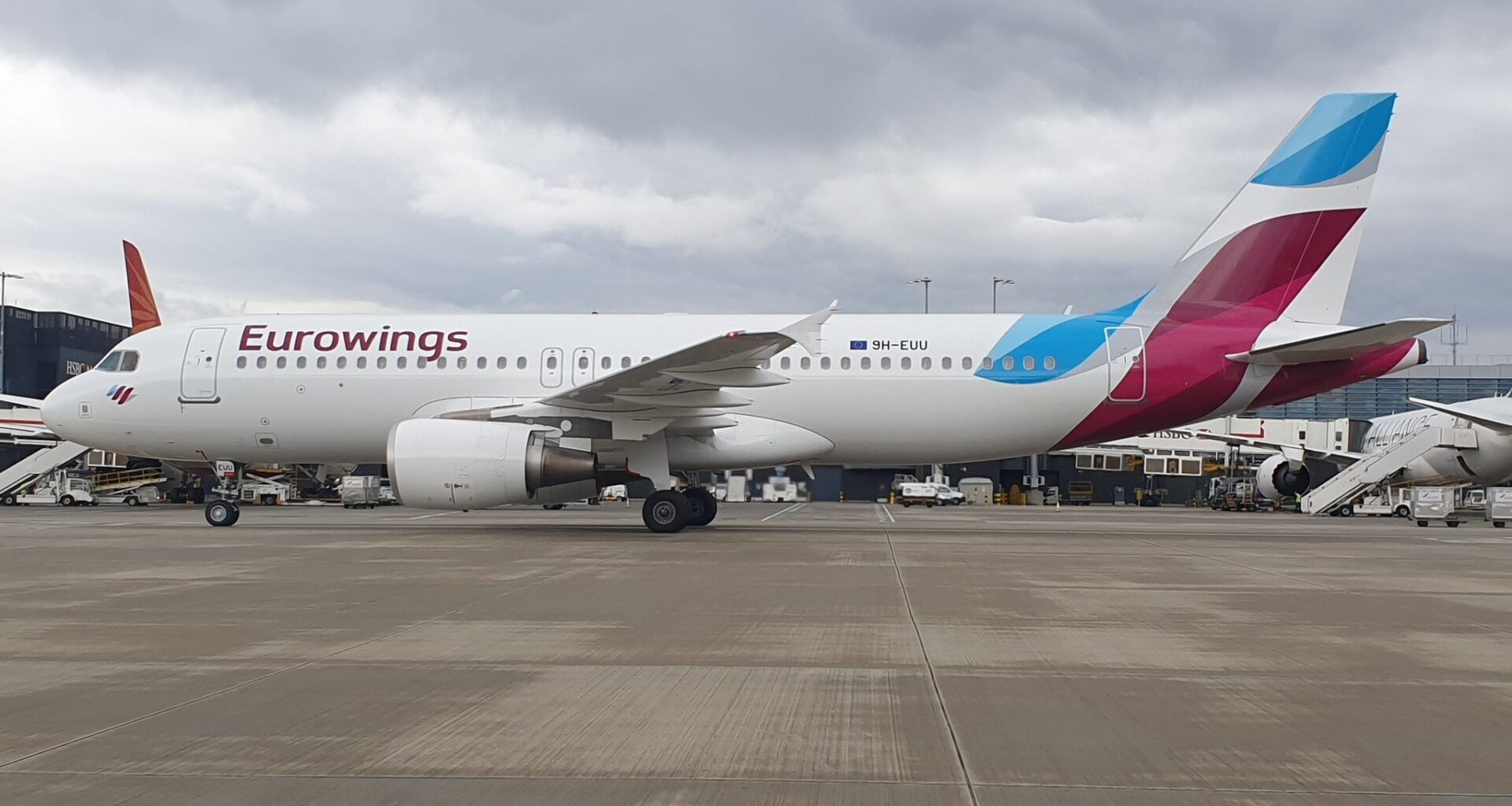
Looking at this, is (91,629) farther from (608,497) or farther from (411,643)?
(608,497)

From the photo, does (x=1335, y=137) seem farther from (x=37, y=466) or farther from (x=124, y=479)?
(x=124, y=479)

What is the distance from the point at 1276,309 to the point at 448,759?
1684 cm

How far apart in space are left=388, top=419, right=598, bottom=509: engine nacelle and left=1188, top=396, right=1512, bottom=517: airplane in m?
20.8

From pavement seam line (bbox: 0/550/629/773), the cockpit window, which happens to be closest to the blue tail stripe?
pavement seam line (bbox: 0/550/629/773)

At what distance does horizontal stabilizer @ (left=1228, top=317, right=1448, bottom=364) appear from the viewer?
16.0 meters

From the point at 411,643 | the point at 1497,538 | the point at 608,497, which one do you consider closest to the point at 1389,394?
the point at 608,497

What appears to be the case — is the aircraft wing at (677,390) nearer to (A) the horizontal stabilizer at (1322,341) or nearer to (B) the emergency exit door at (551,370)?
(B) the emergency exit door at (551,370)

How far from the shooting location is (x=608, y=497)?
171 ft

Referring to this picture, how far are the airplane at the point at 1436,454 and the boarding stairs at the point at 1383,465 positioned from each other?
0.29 m

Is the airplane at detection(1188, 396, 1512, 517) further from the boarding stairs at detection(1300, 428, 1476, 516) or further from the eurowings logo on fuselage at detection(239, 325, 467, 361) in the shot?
the eurowings logo on fuselage at detection(239, 325, 467, 361)

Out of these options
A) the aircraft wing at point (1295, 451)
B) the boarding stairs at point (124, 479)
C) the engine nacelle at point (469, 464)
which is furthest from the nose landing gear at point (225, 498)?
the aircraft wing at point (1295, 451)

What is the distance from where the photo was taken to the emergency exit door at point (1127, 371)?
1794 centimetres

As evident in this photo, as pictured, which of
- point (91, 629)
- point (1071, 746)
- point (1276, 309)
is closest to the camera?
point (1071, 746)

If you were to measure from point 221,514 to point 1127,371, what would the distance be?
15374 millimetres
